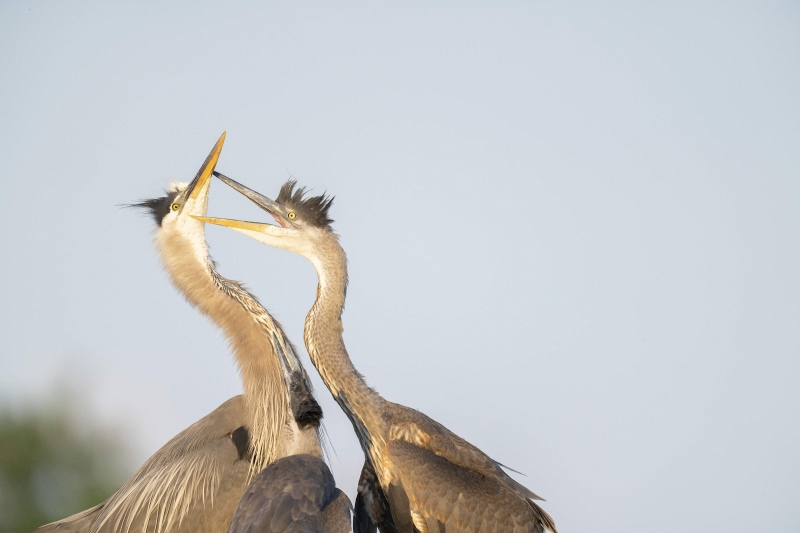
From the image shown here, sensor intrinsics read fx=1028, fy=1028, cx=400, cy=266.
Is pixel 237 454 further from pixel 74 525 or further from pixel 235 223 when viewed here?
pixel 235 223

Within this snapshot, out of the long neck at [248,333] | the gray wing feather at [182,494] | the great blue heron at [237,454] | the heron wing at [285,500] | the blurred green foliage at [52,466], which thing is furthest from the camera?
the blurred green foliage at [52,466]

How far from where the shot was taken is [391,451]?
650 cm

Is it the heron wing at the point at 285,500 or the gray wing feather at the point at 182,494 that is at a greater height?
the heron wing at the point at 285,500

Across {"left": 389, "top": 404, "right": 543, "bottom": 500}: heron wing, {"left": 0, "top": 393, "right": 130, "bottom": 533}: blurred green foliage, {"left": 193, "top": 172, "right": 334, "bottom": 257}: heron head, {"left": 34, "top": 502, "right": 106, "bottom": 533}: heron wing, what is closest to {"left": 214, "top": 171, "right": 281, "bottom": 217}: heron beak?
{"left": 193, "top": 172, "right": 334, "bottom": 257}: heron head

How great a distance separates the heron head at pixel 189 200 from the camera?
7.66 meters

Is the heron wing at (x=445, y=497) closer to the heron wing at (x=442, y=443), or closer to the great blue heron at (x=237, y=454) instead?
the heron wing at (x=442, y=443)

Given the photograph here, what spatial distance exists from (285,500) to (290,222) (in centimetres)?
284

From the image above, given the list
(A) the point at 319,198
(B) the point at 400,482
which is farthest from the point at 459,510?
(A) the point at 319,198

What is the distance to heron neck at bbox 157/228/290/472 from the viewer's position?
6.61 meters

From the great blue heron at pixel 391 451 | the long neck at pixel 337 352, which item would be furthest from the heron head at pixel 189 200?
the long neck at pixel 337 352

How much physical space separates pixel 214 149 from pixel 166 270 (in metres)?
0.99

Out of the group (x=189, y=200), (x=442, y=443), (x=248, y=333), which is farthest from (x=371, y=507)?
(x=189, y=200)

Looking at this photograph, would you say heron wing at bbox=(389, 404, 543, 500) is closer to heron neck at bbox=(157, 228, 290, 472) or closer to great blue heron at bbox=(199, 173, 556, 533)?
great blue heron at bbox=(199, 173, 556, 533)

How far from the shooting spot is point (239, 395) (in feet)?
23.2
